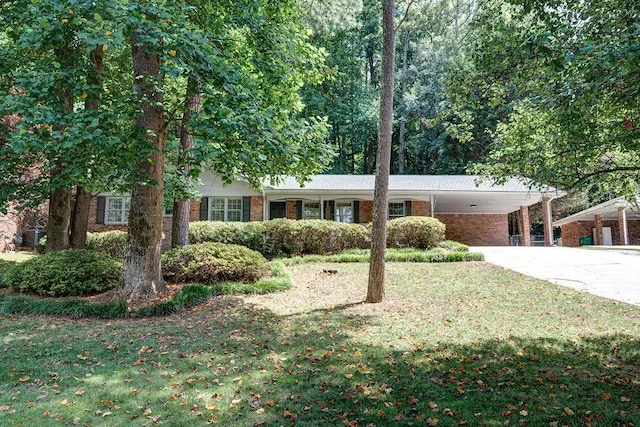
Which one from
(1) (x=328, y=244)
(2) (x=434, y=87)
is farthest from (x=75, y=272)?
(2) (x=434, y=87)

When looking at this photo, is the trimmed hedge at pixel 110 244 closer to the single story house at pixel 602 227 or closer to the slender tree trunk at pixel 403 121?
the slender tree trunk at pixel 403 121

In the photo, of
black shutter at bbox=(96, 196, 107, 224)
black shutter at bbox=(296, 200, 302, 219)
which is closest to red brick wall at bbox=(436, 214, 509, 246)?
black shutter at bbox=(296, 200, 302, 219)

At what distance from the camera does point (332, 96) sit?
3334 cm

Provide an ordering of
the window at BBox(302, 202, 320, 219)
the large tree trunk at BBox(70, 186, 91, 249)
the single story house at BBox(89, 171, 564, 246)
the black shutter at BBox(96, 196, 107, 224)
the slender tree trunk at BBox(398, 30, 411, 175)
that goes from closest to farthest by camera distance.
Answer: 1. the large tree trunk at BBox(70, 186, 91, 249)
2. the black shutter at BBox(96, 196, 107, 224)
3. the single story house at BBox(89, 171, 564, 246)
4. the window at BBox(302, 202, 320, 219)
5. the slender tree trunk at BBox(398, 30, 411, 175)

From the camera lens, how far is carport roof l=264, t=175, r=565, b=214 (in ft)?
58.2

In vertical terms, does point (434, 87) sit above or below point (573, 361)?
above

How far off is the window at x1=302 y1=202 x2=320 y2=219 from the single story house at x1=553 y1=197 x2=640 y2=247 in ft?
56.1

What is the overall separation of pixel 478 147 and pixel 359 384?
30065mm

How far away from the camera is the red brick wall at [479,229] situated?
22641 millimetres

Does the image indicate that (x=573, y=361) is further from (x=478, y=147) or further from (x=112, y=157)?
(x=478, y=147)

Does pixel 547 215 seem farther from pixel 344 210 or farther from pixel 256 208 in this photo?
pixel 256 208

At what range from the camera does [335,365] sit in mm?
4383

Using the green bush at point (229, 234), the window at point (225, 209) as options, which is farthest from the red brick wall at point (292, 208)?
the green bush at point (229, 234)

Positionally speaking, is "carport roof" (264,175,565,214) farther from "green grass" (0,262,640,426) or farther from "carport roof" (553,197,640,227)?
"green grass" (0,262,640,426)
